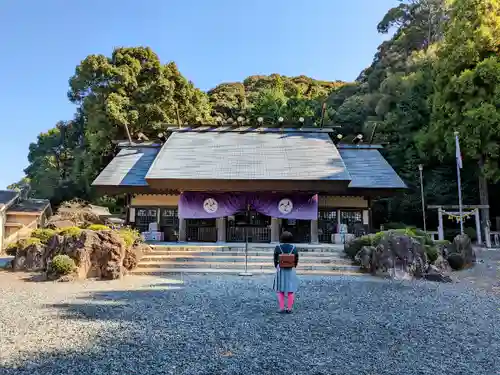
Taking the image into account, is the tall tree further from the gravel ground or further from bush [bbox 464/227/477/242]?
the gravel ground

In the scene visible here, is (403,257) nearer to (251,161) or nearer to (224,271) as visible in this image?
(224,271)

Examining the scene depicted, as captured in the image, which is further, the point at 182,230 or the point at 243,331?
the point at 182,230

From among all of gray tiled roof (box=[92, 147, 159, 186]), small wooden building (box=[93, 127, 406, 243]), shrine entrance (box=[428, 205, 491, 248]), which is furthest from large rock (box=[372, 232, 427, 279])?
gray tiled roof (box=[92, 147, 159, 186])

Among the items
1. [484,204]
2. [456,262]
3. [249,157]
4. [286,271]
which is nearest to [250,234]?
[249,157]

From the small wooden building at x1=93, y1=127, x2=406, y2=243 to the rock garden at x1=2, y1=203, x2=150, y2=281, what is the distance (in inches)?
157

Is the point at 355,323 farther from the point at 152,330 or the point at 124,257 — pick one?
the point at 124,257

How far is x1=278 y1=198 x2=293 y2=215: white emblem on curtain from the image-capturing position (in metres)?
15.1

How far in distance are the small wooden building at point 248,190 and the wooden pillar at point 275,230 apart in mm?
41

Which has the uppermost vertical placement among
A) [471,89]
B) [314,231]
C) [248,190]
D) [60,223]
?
[471,89]

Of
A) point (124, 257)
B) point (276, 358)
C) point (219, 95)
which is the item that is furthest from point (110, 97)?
point (276, 358)

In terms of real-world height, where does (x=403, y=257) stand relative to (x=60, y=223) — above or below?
below

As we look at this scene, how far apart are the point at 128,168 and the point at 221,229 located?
531 cm

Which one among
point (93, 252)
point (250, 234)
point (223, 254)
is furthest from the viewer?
point (250, 234)

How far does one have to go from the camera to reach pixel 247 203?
15180mm
